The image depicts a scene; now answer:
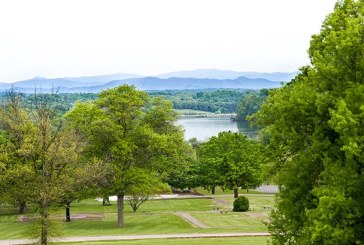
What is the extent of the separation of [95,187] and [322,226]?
27.0m

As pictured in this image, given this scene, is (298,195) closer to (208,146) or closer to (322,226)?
(322,226)

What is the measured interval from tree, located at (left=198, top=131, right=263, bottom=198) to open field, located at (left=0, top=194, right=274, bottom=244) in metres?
2.32

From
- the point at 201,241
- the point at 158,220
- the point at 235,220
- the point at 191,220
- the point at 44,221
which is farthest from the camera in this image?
the point at 158,220

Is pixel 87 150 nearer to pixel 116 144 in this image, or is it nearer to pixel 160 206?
pixel 116 144

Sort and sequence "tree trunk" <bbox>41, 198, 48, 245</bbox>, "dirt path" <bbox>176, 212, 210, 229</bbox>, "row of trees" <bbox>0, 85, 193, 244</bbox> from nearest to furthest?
"tree trunk" <bbox>41, 198, 48, 245</bbox>, "row of trees" <bbox>0, 85, 193, 244</bbox>, "dirt path" <bbox>176, 212, 210, 229</bbox>

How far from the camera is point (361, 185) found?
1398 centimetres

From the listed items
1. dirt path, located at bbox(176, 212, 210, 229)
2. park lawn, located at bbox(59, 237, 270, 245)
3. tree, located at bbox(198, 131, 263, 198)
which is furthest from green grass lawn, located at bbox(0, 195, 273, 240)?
park lawn, located at bbox(59, 237, 270, 245)

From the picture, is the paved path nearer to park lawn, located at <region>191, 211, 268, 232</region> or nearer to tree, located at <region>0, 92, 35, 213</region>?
park lawn, located at <region>191, 211, 268, 232</region>

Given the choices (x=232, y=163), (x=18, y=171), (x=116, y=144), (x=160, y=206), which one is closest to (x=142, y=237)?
(x=116, y=144)

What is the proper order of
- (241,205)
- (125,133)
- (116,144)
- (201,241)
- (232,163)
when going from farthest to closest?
(232,163) < (241,205) < (125,133) < (116,144) < (201,241)

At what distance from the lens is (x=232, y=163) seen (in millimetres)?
58031

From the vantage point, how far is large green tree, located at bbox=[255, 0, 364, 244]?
13648mm

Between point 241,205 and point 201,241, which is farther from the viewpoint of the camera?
point 241,205

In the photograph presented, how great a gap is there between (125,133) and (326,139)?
2586 cm
